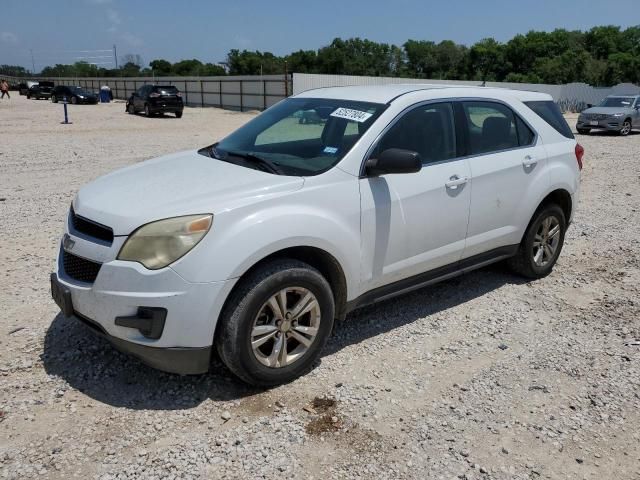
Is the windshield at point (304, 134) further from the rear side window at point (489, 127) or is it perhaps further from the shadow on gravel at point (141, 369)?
the shadow on gravel at point (141, 369)

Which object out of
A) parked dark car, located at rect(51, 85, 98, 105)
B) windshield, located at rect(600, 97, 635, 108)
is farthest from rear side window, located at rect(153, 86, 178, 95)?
windshield, located at rect(600, 97, 635, 108)

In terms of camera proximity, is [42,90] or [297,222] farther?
[42,90]

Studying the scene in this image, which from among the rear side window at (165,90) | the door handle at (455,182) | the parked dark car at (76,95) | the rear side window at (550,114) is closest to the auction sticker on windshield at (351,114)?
the door handle at (455,182)

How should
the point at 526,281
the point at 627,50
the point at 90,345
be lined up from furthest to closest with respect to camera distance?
the point at 627,50
the point at 526,281
the point at 90,345

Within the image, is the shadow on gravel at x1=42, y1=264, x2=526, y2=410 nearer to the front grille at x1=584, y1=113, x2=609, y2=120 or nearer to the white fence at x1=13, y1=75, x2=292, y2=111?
the front grille at x1=584, y1=113, x2=609, y2=120

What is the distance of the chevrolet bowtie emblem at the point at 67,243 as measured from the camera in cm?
330

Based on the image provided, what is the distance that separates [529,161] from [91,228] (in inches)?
141

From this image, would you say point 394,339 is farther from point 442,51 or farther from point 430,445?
point 442,51

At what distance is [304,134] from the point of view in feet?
14.2

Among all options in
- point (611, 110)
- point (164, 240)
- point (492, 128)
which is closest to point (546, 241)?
point (492, 128)

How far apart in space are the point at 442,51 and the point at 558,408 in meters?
109

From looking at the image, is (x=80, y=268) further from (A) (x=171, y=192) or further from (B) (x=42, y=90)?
(B) (x=42, y=90)

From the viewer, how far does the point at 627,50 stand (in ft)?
302

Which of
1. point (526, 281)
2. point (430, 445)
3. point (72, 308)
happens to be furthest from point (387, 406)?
point (526, 281)
